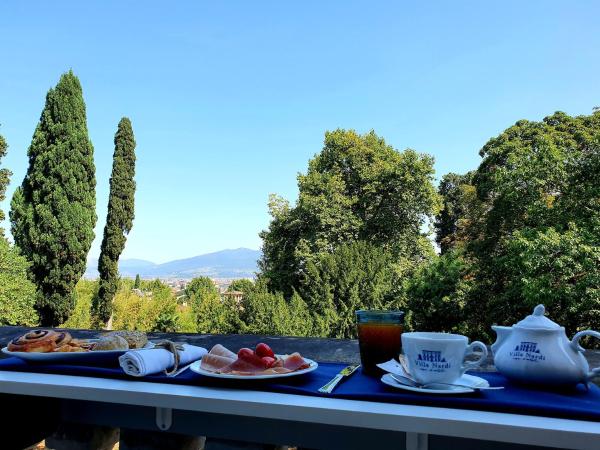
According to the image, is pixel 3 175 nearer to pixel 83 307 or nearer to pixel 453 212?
pixel 83 307

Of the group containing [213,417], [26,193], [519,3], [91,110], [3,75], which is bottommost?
[213,417]

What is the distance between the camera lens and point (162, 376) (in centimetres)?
74

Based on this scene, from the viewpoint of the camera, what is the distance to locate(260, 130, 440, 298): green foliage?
12.6 meters

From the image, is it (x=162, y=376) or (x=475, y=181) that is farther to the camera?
(x=475, y=181)

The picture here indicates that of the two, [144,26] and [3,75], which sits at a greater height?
[144,26]

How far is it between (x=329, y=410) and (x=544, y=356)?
367mm

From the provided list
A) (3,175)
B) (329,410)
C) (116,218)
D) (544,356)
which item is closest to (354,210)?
(116,218)

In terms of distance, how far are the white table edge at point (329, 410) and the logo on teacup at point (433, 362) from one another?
10 cm

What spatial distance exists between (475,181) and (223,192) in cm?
1978

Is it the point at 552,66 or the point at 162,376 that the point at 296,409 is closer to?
the point at 162,376

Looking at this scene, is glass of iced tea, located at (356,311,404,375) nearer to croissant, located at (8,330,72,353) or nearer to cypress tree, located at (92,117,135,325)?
croissant, located at (8,330,72,353)

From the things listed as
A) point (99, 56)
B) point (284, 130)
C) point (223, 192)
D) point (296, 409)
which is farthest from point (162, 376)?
point (223, 192)

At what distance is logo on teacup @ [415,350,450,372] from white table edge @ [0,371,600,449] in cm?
10

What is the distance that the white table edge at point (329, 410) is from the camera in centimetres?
50
